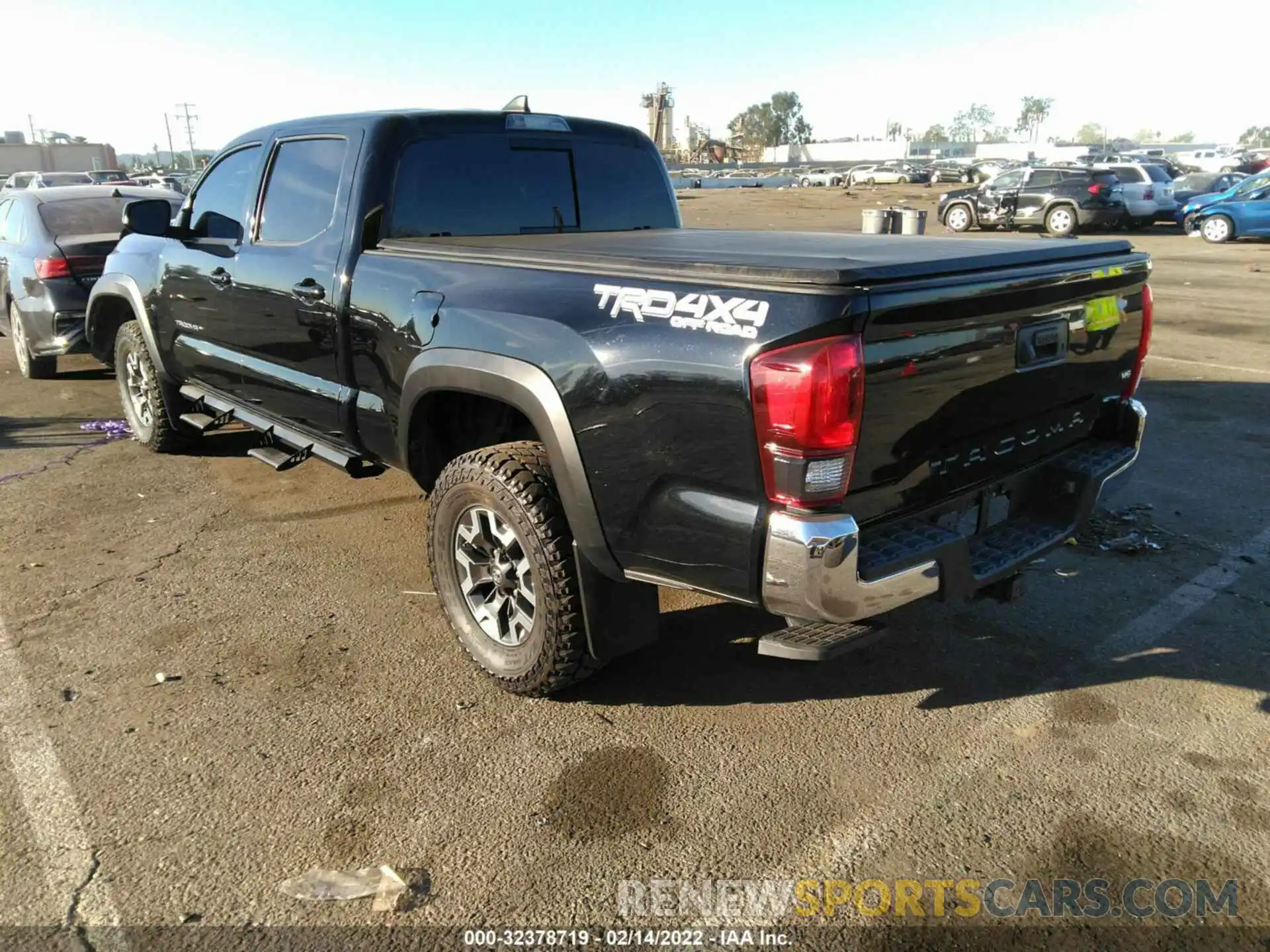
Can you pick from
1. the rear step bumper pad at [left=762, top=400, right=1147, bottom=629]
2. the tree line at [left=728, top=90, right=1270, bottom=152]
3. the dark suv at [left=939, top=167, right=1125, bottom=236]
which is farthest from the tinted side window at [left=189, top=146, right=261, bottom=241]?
the tree line at [left=728, top=90, right=1270, bottom=152]

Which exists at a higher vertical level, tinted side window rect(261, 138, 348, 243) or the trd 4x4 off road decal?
tinted side window rect(261, 138, 348, 243)

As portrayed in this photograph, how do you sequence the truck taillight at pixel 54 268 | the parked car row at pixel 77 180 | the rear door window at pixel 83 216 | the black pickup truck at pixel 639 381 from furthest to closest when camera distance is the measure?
the parked car row at pixel 77 180 < the rear door window at pixel 83 216 < the truck taillight at pixel 54 268 < the black pickup truck at pixel 639 381

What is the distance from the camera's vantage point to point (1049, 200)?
21.6 meters

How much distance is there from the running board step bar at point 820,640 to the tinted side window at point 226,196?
11.4 feet

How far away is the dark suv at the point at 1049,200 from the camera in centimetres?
2105

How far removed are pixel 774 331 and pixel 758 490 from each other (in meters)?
0.42

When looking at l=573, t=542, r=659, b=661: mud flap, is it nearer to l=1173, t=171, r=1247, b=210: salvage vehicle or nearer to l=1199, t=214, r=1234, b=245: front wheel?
l=1199, t=214, r=1234, b=245: front wheel

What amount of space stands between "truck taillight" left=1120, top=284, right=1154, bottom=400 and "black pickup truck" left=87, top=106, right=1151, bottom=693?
2cm

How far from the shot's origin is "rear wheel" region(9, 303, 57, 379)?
307 inches

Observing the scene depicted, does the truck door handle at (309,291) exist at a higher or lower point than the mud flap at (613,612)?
higher

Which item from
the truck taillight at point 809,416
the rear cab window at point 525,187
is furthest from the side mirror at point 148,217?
the truck taillight at point 809,416

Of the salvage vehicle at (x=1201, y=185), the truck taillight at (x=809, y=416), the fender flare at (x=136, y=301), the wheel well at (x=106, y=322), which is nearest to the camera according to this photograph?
the truck taillight at (x=809, y=416)

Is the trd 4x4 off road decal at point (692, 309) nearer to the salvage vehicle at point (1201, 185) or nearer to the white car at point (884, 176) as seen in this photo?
the salvage vehicle at point (1201, 185)

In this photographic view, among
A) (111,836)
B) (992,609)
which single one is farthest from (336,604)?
(992,609)
